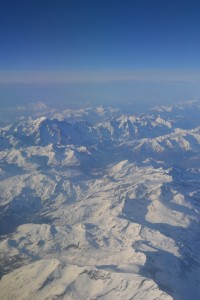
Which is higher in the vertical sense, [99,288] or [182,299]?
[99,288]

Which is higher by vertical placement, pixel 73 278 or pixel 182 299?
pixel 73 278

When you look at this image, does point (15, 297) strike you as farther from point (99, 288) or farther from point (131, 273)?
point (131, 273)

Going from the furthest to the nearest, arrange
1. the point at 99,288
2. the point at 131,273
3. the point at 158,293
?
the point at 131,273 → the point at 99,288 → the point at 158,293

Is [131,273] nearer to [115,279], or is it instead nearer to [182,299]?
[115,279]

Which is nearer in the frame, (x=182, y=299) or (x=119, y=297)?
(x=119, y=297)

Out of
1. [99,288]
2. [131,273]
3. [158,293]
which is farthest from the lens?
[131,273]

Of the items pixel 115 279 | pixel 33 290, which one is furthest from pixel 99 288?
pixel 33 290

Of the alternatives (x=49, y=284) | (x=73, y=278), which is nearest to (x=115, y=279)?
(x=73, y=278)

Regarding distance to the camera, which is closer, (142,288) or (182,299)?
(142,288)
